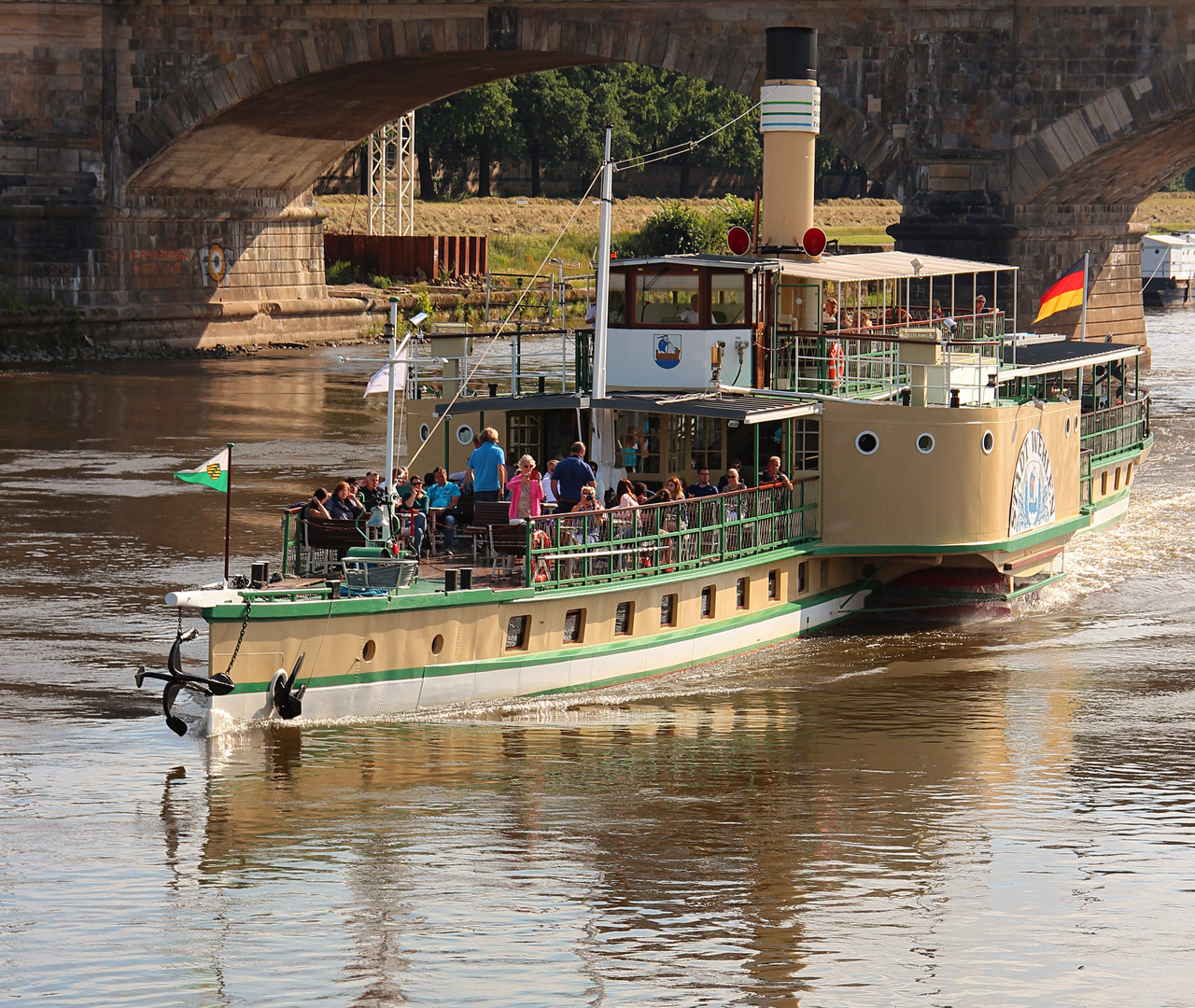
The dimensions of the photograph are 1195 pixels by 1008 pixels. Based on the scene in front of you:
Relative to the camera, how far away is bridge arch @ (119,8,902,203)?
169 ft

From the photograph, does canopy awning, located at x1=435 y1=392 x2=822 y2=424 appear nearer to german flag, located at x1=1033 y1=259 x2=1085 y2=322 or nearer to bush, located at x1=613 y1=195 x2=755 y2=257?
german flag, located at x1=1033 y1=259 x2=1085 y2=322

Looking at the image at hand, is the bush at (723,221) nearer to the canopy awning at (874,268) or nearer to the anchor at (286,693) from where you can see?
the canopy awning at (874,268)

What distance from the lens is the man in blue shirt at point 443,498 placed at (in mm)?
22625

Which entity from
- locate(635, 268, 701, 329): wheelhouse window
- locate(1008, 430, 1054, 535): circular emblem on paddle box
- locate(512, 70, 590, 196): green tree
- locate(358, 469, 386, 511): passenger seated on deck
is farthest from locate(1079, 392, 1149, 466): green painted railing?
locate(512, 70, 590, 196): green tree

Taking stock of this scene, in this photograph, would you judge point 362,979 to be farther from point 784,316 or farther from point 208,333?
point 208,333

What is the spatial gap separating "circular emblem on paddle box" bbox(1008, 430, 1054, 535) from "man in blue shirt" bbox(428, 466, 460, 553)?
7122 mm

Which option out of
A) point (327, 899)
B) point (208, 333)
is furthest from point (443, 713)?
point (208, 333)

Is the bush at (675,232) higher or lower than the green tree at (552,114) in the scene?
lower

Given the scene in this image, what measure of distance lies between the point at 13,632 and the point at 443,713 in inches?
264

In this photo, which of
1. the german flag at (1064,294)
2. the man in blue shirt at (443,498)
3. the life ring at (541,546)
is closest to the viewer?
the life ring at (541,546)

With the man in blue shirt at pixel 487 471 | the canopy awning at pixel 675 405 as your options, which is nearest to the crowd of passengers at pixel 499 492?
the man in blue shirt at pixel 487 471

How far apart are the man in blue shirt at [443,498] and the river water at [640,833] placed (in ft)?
9.25

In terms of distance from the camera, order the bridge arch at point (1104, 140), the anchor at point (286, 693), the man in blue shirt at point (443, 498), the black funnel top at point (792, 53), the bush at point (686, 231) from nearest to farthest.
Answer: the anchor at point (286, 693)
the man in blue shirt at point (443, 498)
the black funnel top at point (792, 53)
the bridge arch at point (1104, 140)
the bush at point (686, 231)

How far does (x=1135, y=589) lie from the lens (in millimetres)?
29266
